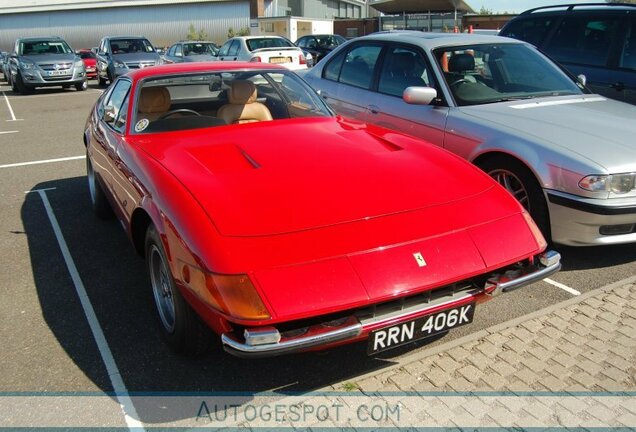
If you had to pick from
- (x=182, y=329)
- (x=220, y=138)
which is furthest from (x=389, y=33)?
(x=182, y=329)

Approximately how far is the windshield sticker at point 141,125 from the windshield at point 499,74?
262 cm

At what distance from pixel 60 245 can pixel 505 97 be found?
13.2 feet

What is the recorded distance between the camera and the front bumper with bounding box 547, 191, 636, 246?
12.4ft

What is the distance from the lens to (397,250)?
2635 millimetres

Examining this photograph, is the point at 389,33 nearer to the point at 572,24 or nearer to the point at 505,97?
the point at 505,97

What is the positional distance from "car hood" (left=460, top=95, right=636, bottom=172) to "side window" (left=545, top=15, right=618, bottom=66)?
186 centimetres

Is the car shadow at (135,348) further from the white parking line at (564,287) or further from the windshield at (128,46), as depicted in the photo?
the windshield at (128,46)

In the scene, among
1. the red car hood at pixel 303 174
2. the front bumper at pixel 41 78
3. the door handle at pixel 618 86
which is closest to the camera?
the red car hood at pixel 303 174

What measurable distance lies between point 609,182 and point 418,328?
2.01 m

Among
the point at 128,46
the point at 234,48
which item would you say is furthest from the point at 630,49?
the point at 128,46

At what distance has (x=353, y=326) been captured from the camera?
2.44 meters

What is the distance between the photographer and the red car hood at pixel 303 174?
279 centimetres

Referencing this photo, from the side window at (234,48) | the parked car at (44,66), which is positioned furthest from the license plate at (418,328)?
the parked car at (44,66)

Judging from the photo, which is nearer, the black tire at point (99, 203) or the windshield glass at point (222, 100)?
the windshield glass at point (222, 100)
